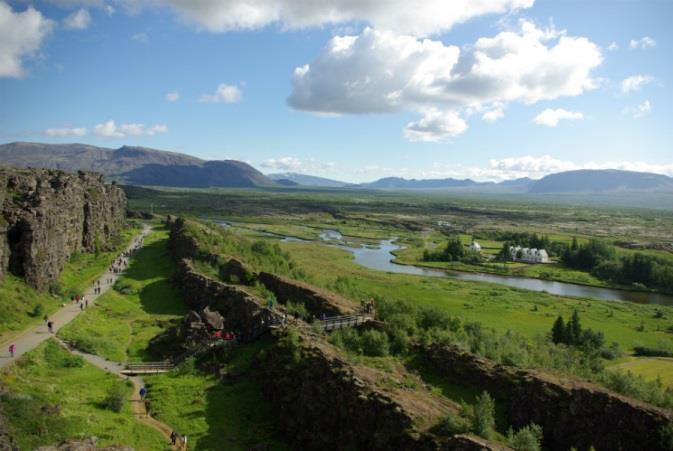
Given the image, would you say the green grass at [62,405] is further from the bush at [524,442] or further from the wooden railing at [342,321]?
the bush at [524,442]

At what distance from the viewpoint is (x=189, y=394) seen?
3762cm

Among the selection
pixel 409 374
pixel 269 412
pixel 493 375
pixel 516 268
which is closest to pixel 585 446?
pixel 493 375

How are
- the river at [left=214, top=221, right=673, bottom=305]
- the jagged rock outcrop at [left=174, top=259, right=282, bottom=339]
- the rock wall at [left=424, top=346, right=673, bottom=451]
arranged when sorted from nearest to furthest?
the rock wall at [left=424, top=346, right=673, bottom=451] → the jagged rock outcrop at [left=174, top=259, right=282, bottom=339] → the river at [left=214, top=221, right=673, bottom=305]

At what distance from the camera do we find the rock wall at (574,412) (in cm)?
2706

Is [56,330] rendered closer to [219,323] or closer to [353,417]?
[219,323]

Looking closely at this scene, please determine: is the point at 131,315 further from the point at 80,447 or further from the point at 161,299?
the point at 80,447

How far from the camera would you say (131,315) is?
56.3 metres

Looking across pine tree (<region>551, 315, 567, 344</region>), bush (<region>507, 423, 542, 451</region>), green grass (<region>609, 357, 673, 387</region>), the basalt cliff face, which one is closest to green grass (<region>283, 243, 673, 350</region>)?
pine tree (<region>551, 315, 567, 344</region>)

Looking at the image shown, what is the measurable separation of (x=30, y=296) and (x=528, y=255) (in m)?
142

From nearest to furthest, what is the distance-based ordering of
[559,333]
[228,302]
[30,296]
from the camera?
[228,302]
[30,296]
[559,333]

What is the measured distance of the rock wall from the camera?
27.1 metres

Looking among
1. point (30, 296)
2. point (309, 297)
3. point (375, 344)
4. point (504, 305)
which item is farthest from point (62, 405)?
point (504, 305)

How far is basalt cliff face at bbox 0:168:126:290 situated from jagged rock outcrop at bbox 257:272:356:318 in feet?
91.2

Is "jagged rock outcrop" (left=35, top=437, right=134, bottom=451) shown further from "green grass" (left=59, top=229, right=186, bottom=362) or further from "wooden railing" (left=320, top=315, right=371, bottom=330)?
"wooden railing" (left=320, top=315, right=371, bottom=330)
